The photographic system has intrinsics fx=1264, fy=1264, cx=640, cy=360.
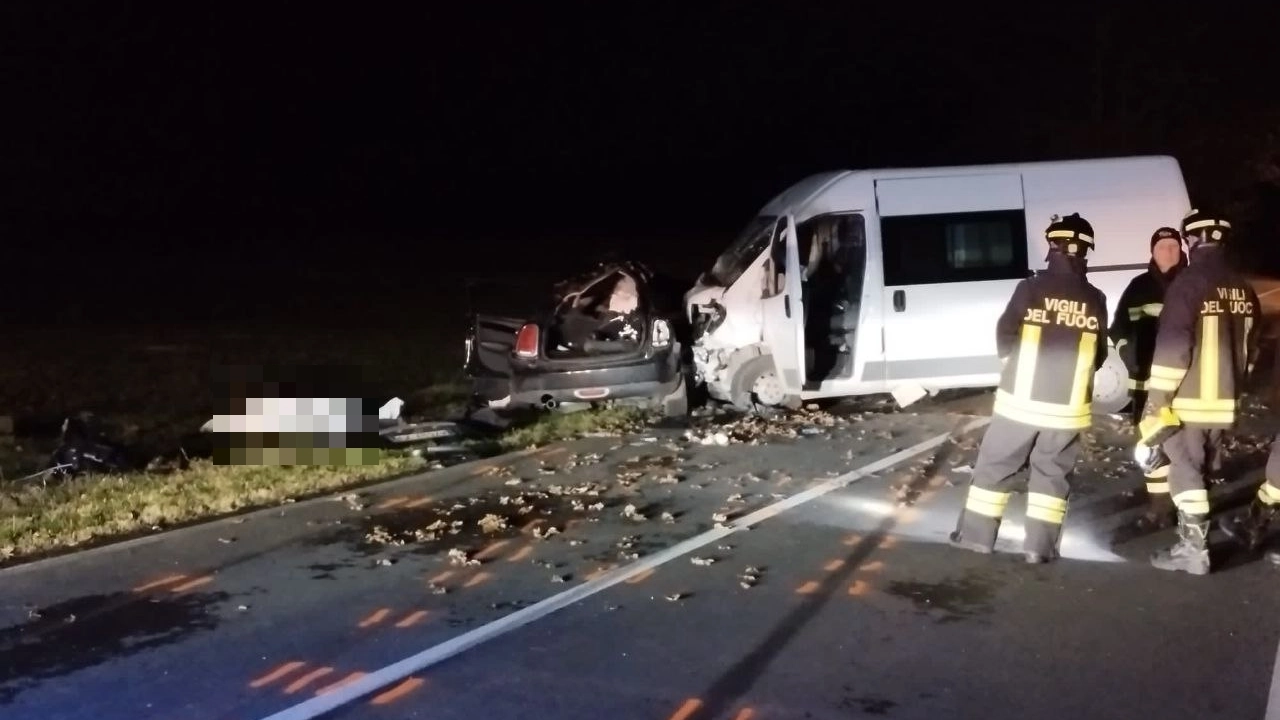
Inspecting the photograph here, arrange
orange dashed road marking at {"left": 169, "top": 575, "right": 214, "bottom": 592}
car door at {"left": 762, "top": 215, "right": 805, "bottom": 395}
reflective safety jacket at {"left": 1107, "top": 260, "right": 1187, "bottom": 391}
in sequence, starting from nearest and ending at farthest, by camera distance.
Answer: orange dashed road marking at {"left": 169, "top": 575, "right": 214, "bottom": 592} → reflective safety jacket at {"left": 1107, "top": 260, "right": 1187, "bottom": 391} → car door at {"left": 762, "top": 215, "right": 805, "bottom": 395}

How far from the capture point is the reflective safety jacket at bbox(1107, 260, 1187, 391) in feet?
26.2

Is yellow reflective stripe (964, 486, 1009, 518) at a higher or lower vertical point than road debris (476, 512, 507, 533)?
higher

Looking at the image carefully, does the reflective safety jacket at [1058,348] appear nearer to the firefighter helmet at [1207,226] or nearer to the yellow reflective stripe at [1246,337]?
the firefighter helmet at [1207,226]

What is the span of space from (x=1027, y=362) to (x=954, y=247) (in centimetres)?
436

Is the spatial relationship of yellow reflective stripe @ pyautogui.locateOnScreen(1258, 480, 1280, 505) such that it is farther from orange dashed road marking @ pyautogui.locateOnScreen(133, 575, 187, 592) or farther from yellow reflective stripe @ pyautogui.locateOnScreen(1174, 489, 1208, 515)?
orange dashed road marking @ pyautogui.locateOnScreen(133, 575, 187, 592)

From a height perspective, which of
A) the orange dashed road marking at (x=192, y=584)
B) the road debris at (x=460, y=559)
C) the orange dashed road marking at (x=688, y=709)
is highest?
the road debris at (x=460, y=559)

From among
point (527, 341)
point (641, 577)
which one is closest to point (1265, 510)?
point (641, 577)

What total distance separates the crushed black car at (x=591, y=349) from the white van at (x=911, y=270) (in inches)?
14.0

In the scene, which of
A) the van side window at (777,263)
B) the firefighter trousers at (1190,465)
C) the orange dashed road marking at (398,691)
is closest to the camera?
the orange dashed road marking at (398,691)

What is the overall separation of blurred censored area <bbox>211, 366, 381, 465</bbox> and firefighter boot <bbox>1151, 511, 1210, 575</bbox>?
17.3ft

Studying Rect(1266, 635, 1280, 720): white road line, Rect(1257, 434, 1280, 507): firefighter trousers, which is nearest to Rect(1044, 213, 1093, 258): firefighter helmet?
Rect(1257, 434, 1280, 507): firefighter trousers

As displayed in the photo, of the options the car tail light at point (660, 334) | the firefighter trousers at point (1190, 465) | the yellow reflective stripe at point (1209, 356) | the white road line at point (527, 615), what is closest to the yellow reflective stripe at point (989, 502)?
the firefighter trousers at point (1190, 465)

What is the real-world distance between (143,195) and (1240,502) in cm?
4851

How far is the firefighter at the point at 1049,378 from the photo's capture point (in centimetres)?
629
